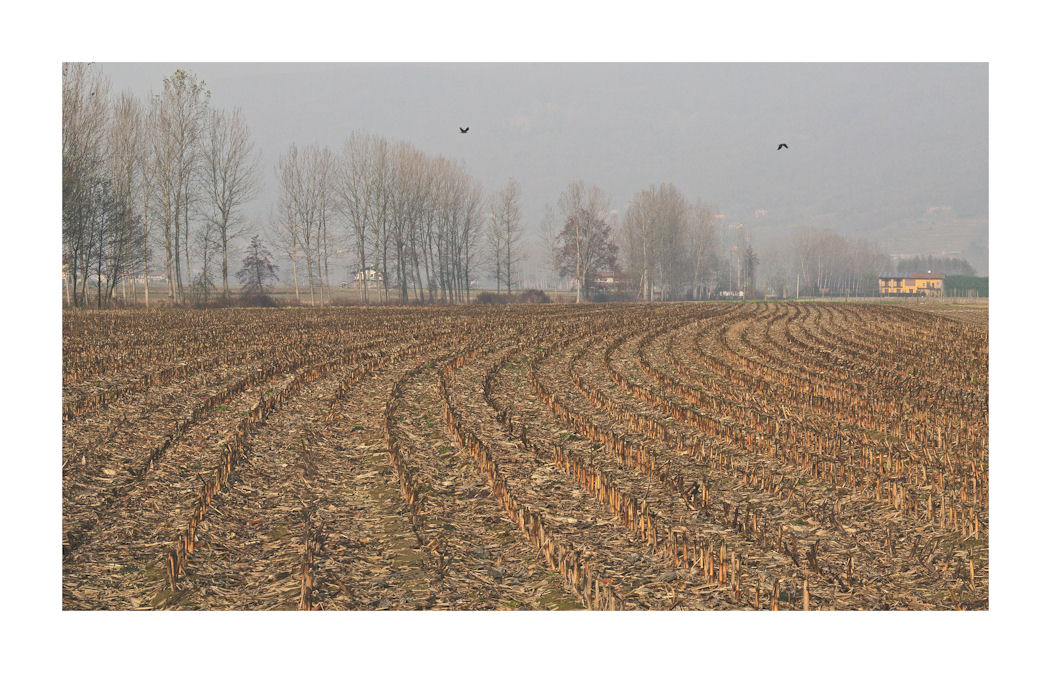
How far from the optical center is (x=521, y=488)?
7.77 metres

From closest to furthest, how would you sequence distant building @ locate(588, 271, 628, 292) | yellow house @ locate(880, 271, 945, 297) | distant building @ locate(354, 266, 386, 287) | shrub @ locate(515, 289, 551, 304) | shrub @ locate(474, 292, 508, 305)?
distant building @ locate(354, 266, 386, 287), shrub @ locate(474, 292, 508, 305), shrub @ locate(515, 289, 551, 304), distant building @ locate(588, 271, 628, 292), yellow house @ locate(880, 271, 945, 297)

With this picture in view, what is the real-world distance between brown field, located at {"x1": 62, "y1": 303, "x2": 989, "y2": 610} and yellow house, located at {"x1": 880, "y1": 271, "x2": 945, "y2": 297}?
287 ft

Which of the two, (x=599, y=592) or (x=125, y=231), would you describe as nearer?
(x=599, y=592)

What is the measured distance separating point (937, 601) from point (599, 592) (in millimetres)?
2505

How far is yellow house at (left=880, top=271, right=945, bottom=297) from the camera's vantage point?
93056mm

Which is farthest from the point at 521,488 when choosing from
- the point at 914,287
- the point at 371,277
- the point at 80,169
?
the point at 914,287

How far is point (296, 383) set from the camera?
14133mm

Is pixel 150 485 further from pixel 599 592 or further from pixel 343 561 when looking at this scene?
pixel 599 592

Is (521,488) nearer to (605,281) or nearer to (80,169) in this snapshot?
(80,169)

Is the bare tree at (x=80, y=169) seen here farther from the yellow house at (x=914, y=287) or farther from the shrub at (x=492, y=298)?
the yellow house at (x=914, y=287)

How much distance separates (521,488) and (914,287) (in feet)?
351

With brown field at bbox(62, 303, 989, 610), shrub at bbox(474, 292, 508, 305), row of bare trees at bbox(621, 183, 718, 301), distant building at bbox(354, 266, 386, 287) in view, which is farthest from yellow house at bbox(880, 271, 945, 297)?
brown field at bbox(62, 303, 989, 610)

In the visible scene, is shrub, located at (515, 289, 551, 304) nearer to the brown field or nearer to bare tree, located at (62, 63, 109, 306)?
bare tree, located at (62, 63, 109, 306)

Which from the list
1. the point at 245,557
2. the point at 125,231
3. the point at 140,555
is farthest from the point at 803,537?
the point at 125,231
